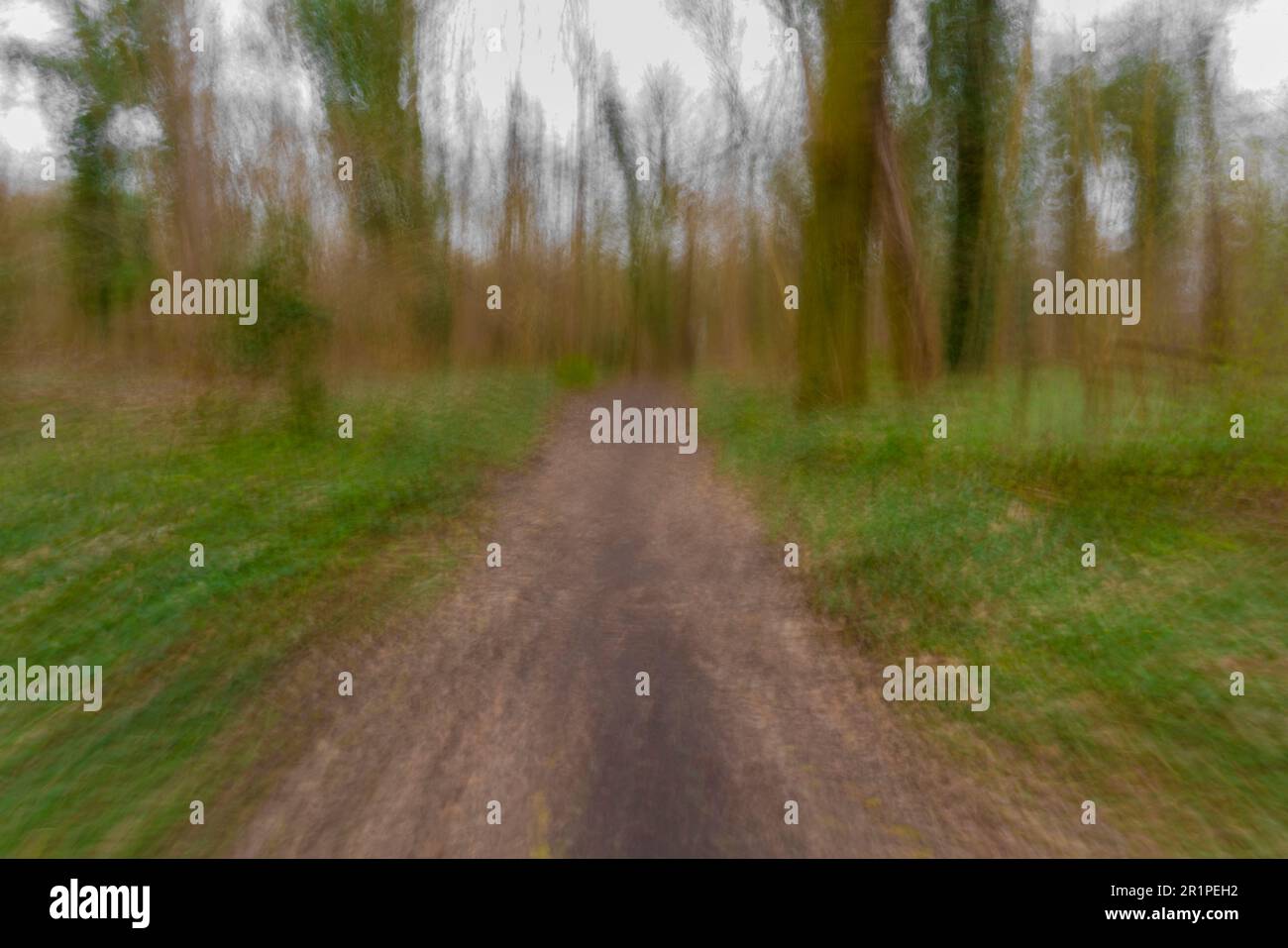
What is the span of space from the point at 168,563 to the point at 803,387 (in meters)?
10.6

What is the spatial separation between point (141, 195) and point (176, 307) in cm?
759

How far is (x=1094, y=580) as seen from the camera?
18.3ft

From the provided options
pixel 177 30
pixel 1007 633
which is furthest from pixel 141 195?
pixel 1007 633

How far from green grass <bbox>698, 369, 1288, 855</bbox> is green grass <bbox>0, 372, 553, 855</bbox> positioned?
4.15 meters

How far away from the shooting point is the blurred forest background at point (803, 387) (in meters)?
4.04

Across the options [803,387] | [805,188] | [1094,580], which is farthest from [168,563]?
[805,188]

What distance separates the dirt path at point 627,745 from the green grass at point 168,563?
0.64 meters
